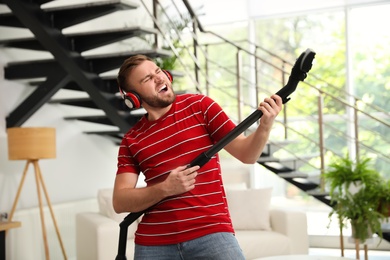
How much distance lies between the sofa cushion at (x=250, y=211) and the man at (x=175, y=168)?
10.4ft

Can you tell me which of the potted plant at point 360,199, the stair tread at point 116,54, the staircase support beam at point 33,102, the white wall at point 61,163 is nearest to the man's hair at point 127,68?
the stair tread at point 116,54

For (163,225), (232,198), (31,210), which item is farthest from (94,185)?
(163,225)

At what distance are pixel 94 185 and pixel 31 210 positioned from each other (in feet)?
3.83

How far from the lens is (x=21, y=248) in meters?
4.93

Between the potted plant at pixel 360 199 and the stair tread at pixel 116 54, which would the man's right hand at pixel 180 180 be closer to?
the stair tread at pixel 116 54

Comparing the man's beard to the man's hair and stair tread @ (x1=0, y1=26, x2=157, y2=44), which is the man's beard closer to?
the man's hair

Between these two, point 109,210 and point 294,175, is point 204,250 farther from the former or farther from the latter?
point 294,175

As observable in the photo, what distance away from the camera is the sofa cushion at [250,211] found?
5133mm

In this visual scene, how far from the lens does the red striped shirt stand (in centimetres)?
186

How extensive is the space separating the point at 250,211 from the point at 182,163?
130 inches

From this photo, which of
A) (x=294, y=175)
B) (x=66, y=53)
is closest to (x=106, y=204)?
(x=66, y=53)

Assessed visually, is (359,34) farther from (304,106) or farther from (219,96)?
(219,96)

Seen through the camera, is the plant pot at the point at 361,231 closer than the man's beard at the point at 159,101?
No

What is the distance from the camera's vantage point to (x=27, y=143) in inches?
180
